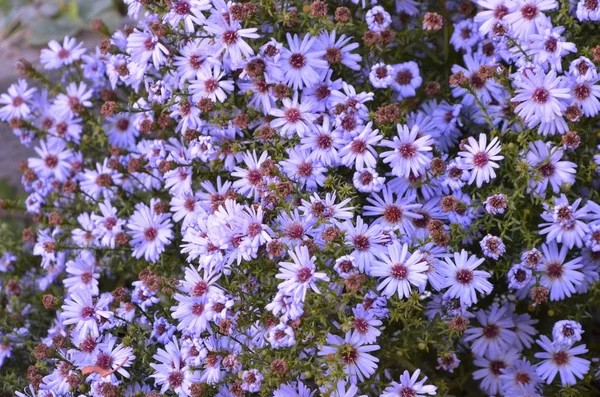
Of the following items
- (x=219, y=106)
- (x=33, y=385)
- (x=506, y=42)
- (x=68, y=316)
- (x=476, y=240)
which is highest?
(x=506, y=42)

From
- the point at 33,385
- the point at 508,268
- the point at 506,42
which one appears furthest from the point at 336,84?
the point at 33,385

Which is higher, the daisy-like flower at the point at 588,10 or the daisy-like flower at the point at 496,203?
the daisy-like flower at the point at 588,10

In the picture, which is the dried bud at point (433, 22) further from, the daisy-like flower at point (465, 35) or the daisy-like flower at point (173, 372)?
the daisy-like flower at point (173, 372)

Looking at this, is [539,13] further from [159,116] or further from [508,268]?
[159,116]

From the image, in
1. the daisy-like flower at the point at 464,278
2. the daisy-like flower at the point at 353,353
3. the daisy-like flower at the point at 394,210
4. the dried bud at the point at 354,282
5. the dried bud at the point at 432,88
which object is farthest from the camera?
the dried bud at the point at 432,88

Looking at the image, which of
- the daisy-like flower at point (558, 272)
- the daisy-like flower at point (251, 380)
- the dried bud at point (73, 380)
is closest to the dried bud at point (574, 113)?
the daisy-like flower at point (558, 272)

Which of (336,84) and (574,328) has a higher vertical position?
(336,84)

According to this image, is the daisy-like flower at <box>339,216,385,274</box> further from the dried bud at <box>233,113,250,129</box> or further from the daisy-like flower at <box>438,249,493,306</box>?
the dried bud at <box>233,113,250,129</box>
